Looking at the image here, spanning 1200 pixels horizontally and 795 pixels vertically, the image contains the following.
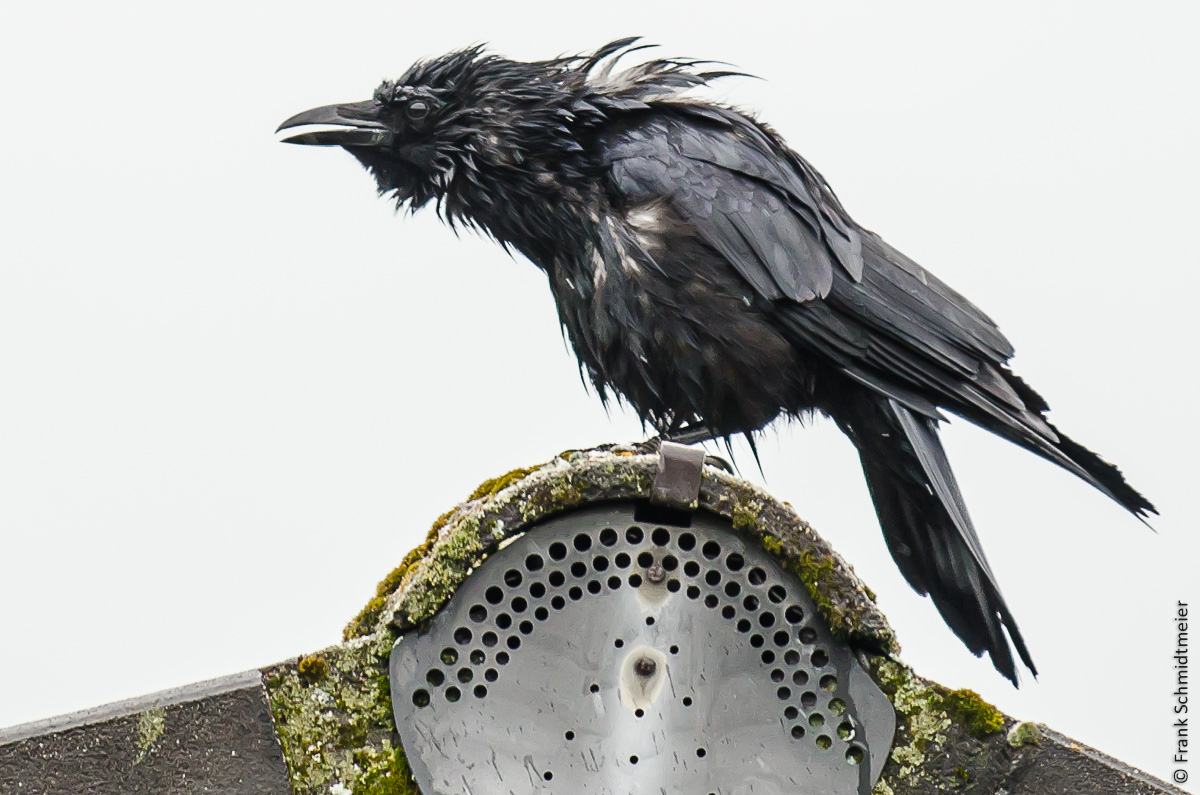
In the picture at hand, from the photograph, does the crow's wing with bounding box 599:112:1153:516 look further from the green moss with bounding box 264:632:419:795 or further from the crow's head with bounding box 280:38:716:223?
the green moss with bounding box 264:632:419:795

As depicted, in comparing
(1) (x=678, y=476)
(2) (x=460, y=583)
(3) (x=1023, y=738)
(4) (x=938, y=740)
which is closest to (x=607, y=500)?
(1) (x=678, y=476)

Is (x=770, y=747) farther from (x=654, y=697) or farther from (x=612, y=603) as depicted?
(x=612, y=603)

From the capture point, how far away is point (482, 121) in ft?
14.2

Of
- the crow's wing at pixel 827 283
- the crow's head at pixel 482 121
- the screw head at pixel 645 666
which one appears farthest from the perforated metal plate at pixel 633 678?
the crow's head at pixel 482 121

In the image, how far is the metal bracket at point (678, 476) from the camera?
2408 millimetres

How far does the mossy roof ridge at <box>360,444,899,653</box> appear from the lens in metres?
2.37

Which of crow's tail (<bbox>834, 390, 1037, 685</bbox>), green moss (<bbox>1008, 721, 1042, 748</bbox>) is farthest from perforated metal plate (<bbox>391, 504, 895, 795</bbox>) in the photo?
crow's tail (<bbox>834, 390, 1037, 685</bbox>)

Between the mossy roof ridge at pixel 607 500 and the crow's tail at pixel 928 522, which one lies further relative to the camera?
the crow's tail at pixel 928 522

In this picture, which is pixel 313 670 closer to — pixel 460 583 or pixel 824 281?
pixel 460 583

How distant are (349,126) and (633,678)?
280cm

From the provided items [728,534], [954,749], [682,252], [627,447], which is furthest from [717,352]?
[954,749]

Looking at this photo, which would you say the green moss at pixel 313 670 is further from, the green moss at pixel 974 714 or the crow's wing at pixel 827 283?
the crow's wing at pixel 827 283

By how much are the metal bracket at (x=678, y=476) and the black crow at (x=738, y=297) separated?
1.48m

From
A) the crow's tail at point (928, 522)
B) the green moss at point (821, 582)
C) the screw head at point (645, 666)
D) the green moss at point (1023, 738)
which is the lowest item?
the green moss at point (1023, 738)
